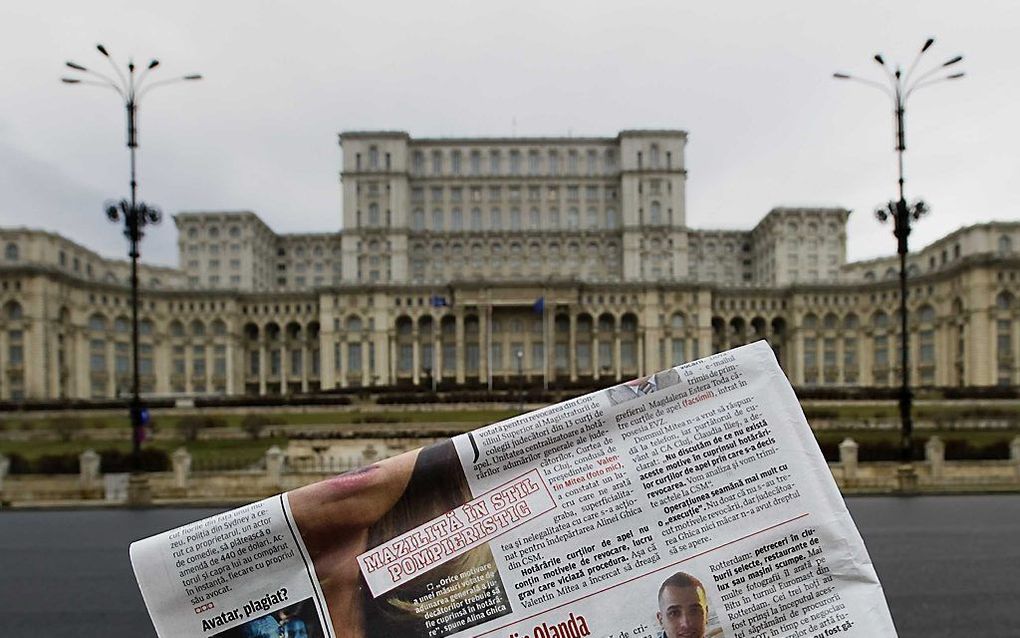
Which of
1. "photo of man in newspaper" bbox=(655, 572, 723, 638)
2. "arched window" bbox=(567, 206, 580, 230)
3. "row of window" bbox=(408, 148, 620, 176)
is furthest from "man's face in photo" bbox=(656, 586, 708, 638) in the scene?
"row of window" bbox=(408, 148, 620, 176)

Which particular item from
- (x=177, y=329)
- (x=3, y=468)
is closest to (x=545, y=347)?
(x=177, y=329)

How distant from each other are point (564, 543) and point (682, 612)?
1.14 ft

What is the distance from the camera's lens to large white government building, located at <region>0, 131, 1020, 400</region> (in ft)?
198

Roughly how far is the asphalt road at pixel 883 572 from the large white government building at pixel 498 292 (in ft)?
168

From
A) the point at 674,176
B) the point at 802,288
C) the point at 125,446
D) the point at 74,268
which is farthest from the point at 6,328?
the point at 802,288

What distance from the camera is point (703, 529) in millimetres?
1665

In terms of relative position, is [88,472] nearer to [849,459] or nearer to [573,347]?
[849,459]

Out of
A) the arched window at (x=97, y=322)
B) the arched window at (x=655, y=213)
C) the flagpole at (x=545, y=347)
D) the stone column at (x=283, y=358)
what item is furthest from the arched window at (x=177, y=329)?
the arched window at (x=655, y=213)

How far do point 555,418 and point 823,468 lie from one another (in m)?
0.72

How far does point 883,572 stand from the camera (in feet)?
15.9

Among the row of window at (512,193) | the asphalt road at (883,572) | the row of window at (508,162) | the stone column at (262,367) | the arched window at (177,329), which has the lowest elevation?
the stone column at (262,367)

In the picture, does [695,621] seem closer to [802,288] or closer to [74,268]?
[802,288]

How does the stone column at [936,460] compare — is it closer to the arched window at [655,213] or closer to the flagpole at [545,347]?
the flagpole at [545,347]

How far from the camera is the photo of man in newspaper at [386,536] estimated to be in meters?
1.63
